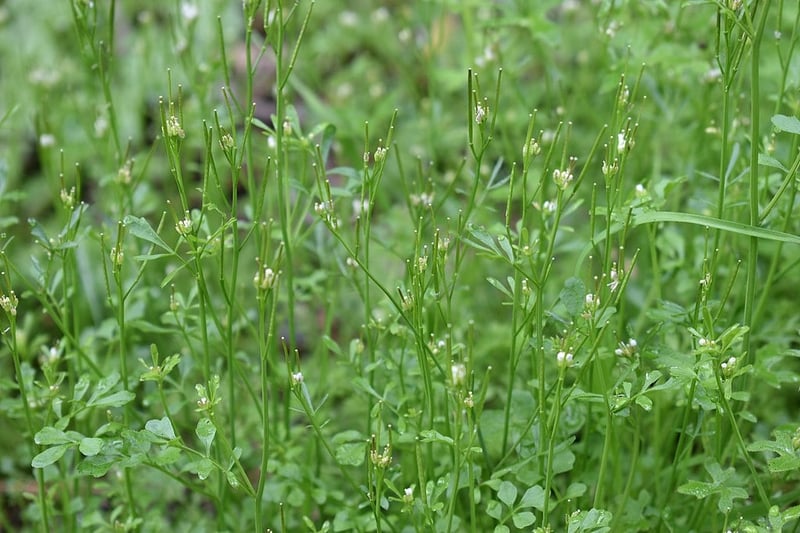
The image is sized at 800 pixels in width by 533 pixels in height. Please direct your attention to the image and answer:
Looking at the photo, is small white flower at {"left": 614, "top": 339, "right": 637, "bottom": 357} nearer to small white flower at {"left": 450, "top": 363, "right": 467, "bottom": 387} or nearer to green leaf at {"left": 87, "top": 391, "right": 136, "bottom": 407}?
small white flower at {"left": 450, "top": 363, "right": 467, "bottom": 387}

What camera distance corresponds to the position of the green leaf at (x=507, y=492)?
1417 millimetres

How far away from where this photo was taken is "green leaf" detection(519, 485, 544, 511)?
1.43 meters

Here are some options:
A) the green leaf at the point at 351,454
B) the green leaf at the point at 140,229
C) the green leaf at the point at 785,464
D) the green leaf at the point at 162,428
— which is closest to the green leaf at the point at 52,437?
the green leaf at the point at 162,428

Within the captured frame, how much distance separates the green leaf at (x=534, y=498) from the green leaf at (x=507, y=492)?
0.03 metres

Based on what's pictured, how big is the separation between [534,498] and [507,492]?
49 mm

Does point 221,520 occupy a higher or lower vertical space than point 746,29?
lower

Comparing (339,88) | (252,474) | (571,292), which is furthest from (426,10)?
(571,292)

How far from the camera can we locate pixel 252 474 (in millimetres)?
2242

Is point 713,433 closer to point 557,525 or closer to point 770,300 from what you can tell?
point 557,525

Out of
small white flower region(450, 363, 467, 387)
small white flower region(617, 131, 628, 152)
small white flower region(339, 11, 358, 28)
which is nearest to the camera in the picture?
small white flower region(450, 363, 467, 387)

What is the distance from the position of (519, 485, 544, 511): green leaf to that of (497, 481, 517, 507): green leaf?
3cm

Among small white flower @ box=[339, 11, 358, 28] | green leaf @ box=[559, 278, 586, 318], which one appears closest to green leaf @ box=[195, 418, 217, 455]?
green leaf @ box=[559, 278, 586, 318]

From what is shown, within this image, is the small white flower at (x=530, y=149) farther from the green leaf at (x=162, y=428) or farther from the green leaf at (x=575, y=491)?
the green leaf at (x=162, y=428)

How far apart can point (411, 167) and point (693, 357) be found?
172 centimetres
